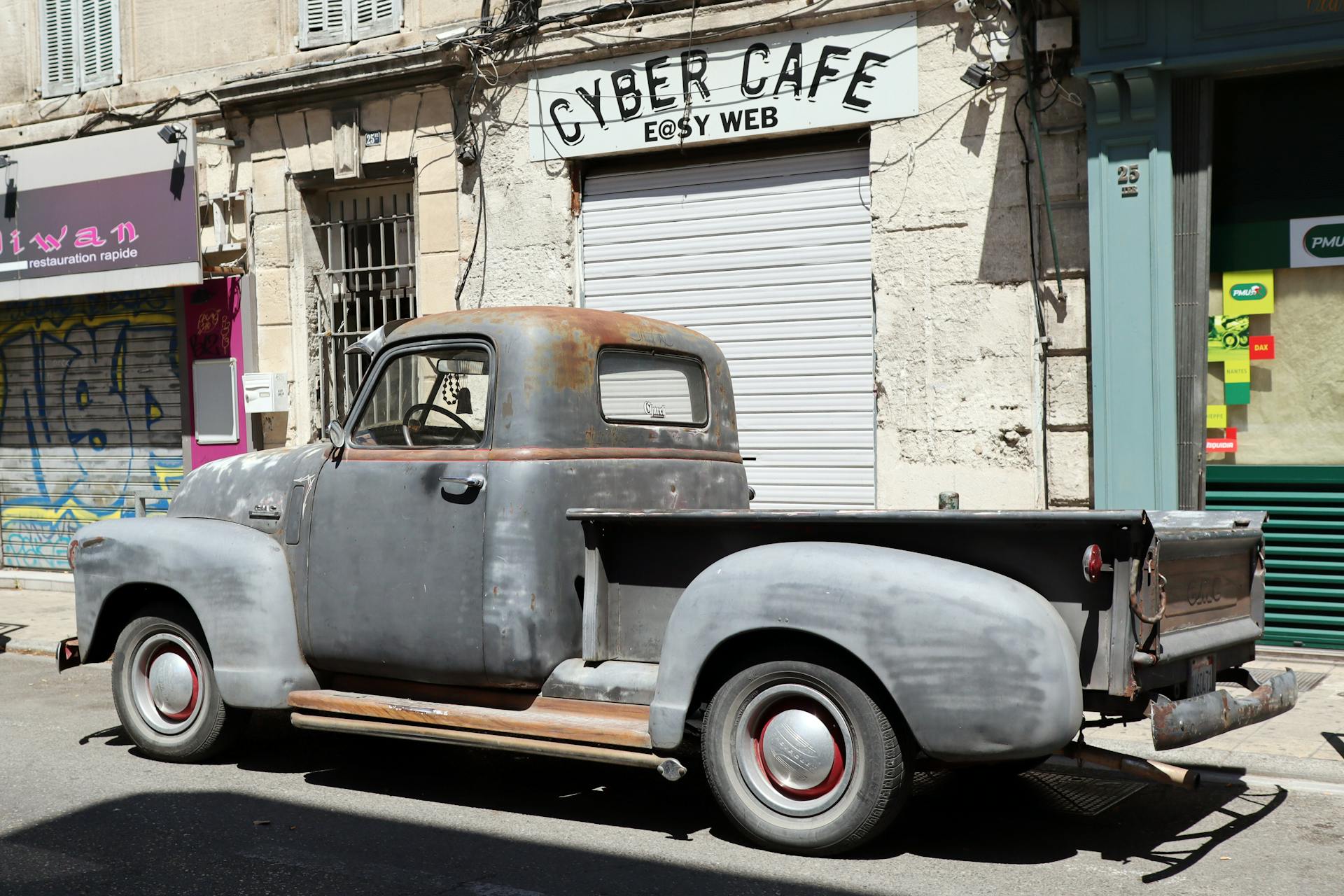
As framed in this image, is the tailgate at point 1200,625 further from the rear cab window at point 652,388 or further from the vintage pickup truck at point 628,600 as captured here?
the rear cab window at point 652,388

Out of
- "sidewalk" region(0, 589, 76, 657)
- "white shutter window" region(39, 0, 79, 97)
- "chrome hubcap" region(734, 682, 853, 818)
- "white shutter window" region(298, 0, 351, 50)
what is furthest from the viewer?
"white shutter window" region(39, 0, 79, 97)

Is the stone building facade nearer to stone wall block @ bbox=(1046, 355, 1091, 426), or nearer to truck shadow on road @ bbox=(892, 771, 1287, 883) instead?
stone wall block @ bbox=(1046, 355, 1091, 426)

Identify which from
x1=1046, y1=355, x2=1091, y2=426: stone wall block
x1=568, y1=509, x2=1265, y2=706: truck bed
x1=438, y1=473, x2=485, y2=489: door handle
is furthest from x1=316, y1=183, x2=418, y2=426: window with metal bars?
x1=568, y1=509, x2=1265, y2=706: truck bed

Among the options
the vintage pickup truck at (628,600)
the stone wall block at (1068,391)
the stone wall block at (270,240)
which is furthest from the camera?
the stone wall block at (270,240)

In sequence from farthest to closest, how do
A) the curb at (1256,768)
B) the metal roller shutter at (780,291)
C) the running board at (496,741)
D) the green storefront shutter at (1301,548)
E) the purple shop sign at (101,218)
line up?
the purple shop sign at (101,218), the metal roller shutter at (780,291), the green storefront shutter at (1301,548), the curb at (1256,768), the running board at (496,741)

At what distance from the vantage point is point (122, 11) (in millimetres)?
13758

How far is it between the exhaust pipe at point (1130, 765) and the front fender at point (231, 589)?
340 centimetres

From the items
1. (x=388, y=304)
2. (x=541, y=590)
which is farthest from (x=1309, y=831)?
(x=388, y=304)

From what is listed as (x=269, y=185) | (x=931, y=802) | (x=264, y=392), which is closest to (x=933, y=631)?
(x=931, y=802)

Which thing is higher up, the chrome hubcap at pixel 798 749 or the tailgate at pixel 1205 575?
the tailgate at pixel 1205 575

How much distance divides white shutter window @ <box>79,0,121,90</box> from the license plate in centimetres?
1263

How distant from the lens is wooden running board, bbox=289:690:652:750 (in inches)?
203

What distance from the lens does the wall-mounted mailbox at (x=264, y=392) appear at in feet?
41.3

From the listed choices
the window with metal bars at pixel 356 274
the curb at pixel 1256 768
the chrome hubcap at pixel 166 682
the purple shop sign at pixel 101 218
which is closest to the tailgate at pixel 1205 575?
the curb at pixel 1256 768
